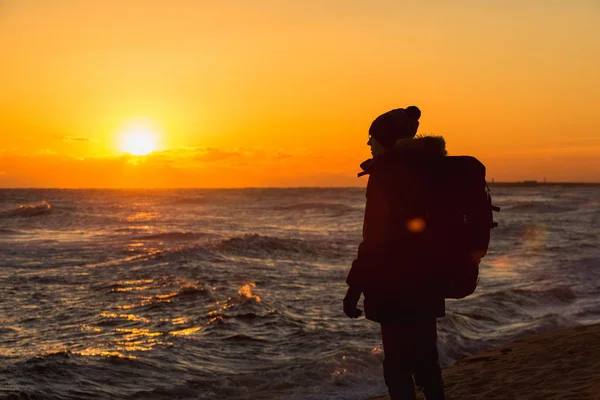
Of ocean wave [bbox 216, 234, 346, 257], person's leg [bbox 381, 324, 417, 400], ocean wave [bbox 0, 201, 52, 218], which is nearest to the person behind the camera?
person's leg [bbox 381, 324, 417, 400]

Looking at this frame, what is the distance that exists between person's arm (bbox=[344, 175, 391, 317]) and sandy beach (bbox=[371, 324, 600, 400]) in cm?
301

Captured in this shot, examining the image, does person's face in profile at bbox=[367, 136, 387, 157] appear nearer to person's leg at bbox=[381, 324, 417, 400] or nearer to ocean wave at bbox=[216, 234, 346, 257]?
person's leg at bbox=[381, 324, 417, 400]

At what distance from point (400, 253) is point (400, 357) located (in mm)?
637

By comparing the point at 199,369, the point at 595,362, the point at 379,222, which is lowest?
the point at 199,369

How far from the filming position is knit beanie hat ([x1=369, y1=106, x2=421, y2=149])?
344 cm

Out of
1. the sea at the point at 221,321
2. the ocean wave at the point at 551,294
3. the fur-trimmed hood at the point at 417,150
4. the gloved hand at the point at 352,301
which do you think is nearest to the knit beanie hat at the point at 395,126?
the fur-trimmed hood at the point at 417,150

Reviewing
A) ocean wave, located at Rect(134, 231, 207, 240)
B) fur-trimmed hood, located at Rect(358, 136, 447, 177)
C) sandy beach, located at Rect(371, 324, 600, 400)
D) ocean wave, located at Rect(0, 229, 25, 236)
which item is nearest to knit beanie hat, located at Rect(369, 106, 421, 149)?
fur-trimmed hood, located at Rect(358, 136, 447, 177)

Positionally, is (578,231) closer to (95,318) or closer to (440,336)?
(440,336)

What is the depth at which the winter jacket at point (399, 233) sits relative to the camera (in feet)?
10.5

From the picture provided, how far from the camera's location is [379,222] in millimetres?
3201

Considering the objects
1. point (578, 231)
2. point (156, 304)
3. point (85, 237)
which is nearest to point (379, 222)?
point (156, 304)

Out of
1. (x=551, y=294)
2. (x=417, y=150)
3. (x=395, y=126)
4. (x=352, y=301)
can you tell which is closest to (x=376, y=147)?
(x=395, y=126)

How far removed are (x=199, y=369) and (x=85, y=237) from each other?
23.2 meters

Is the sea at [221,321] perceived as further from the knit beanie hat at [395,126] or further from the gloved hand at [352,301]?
the knit beanie hat at [395,126]
